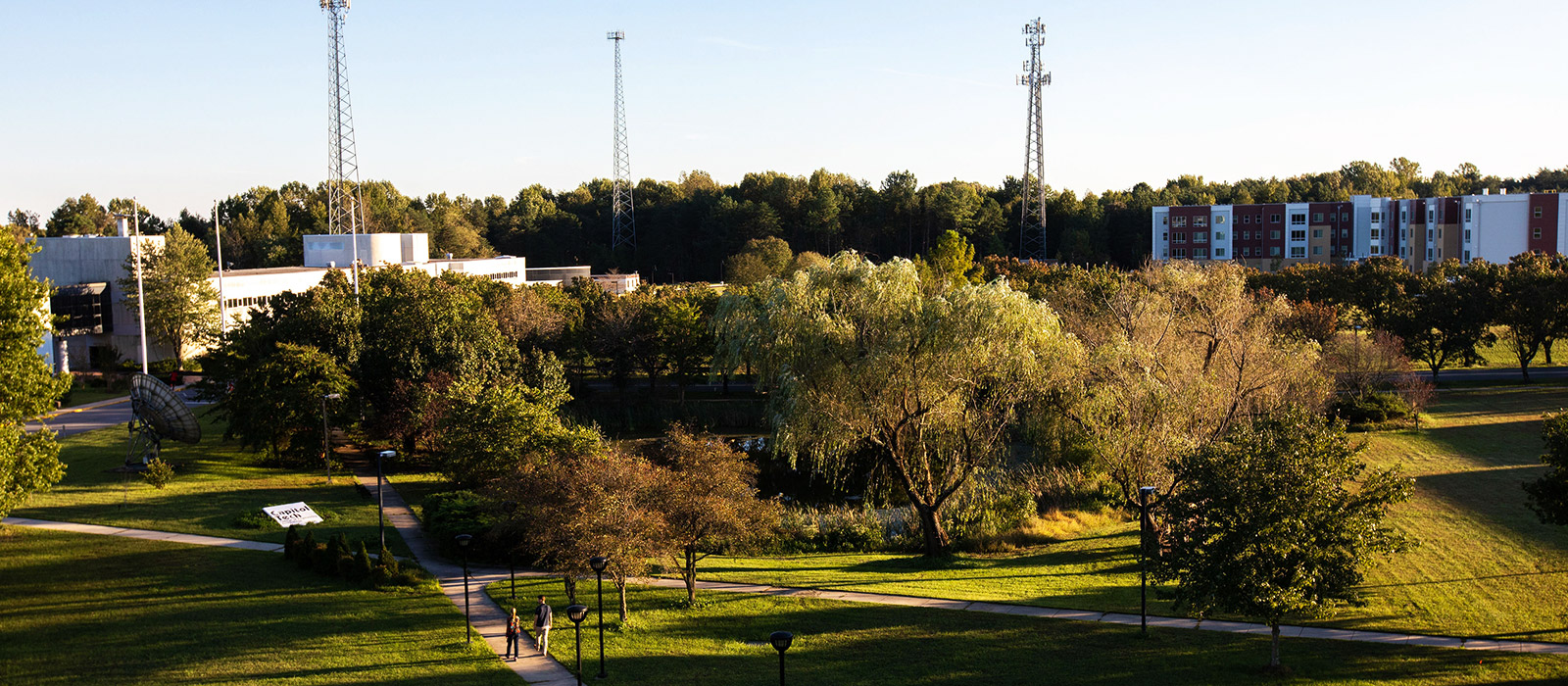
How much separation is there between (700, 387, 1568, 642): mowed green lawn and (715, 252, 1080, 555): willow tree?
3.15 meters

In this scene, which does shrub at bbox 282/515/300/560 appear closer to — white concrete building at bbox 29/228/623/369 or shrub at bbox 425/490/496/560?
shrub at bbox 425/490/496/560

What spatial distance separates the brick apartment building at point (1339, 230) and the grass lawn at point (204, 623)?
94.1m

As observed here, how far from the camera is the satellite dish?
123 feet

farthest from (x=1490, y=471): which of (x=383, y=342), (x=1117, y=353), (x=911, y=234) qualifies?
(x=911, y=234)

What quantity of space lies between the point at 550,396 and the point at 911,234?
273 ft

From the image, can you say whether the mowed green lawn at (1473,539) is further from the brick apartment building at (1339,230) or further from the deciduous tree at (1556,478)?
the brick apartment building at (1339,230)

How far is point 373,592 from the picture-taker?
25.4 m

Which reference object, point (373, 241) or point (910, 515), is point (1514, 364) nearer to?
point (910, 515)

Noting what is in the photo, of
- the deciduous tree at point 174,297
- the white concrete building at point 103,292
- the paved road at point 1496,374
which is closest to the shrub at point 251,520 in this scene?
the white concrete building at point 103,292

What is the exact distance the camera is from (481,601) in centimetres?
2536

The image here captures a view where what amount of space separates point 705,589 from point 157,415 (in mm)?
23701

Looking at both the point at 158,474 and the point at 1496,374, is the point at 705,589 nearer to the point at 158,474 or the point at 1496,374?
Answer: the point at 158,474

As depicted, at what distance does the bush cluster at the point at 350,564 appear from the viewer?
26094mm

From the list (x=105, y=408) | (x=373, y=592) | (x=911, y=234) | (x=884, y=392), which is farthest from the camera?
(x=911, y=234)
